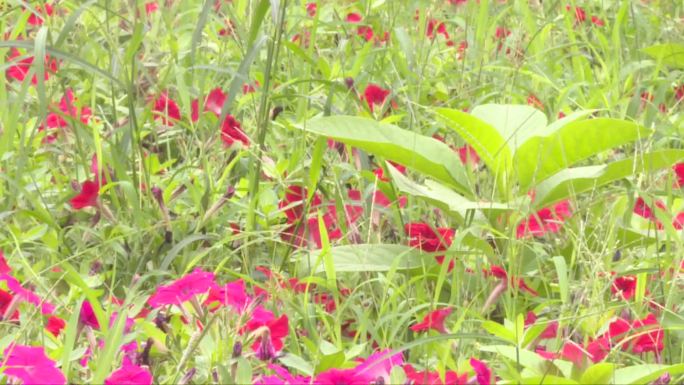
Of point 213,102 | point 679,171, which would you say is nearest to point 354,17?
point 213,102

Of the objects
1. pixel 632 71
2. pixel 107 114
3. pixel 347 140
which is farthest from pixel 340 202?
pixel 632 71

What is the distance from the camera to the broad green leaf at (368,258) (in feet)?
6.59

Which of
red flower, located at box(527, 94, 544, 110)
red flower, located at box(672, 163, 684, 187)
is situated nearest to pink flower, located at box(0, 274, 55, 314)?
red flower, located at box(672, 163, 684, 187)

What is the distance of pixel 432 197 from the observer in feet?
7.02

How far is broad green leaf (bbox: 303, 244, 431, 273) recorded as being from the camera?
2008mm

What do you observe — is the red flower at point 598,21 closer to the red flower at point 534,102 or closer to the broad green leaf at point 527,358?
the red flower at point 534,102

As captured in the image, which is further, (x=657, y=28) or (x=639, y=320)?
(x=657, y=28)

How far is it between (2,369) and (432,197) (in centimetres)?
96

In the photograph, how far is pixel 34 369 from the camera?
1.28 m

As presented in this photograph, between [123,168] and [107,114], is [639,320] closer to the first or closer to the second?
[123,168]

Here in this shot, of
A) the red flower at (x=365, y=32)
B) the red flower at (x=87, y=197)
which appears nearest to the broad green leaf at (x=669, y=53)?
the red flower at (x=365, y=32)

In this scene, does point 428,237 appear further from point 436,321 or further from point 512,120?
point 436,321

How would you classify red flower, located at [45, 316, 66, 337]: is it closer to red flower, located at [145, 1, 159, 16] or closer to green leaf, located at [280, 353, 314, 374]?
green leaf, located at [280, 353, 314, 374]

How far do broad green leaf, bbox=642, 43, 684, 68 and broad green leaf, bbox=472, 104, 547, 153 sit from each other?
3.46 feet
